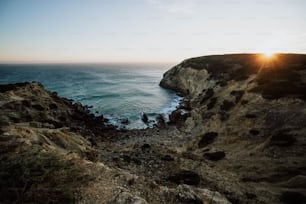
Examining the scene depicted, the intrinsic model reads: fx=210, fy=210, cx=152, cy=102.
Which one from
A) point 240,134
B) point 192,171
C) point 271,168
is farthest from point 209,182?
point 240,134

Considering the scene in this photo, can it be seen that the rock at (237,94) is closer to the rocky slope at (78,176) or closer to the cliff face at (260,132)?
the cliff face at (260,132)

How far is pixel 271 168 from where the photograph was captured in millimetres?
14180

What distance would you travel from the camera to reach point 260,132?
18.8 metres

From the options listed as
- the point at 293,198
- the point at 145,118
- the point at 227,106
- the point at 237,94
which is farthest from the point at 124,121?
the point at 293,198

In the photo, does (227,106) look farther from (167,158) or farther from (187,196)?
(187,196)

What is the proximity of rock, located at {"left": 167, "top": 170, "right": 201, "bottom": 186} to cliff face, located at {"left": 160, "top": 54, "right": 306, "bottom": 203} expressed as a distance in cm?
238

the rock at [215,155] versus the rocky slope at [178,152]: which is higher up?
the rocky slope at [178,152]

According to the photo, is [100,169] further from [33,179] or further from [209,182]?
[209,182]

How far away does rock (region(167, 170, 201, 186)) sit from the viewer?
42.2 ft

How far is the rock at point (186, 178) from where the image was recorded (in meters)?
12.9

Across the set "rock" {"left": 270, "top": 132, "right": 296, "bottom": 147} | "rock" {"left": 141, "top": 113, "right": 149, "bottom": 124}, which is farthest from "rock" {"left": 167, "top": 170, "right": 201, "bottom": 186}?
"rock" {"left": 141, "top": 113, "right": 149, "bottom": 124}

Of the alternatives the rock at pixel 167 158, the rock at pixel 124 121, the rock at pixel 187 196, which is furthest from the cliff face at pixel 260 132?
the rock at pixel 124 121

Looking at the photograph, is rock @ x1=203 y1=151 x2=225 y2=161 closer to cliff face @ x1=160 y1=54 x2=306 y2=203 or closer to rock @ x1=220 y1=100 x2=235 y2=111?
cliff face @ x1=160 y1=54 x2=306 y2=203

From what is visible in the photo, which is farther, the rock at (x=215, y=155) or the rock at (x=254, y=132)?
the rock at (x=254, y=132)
